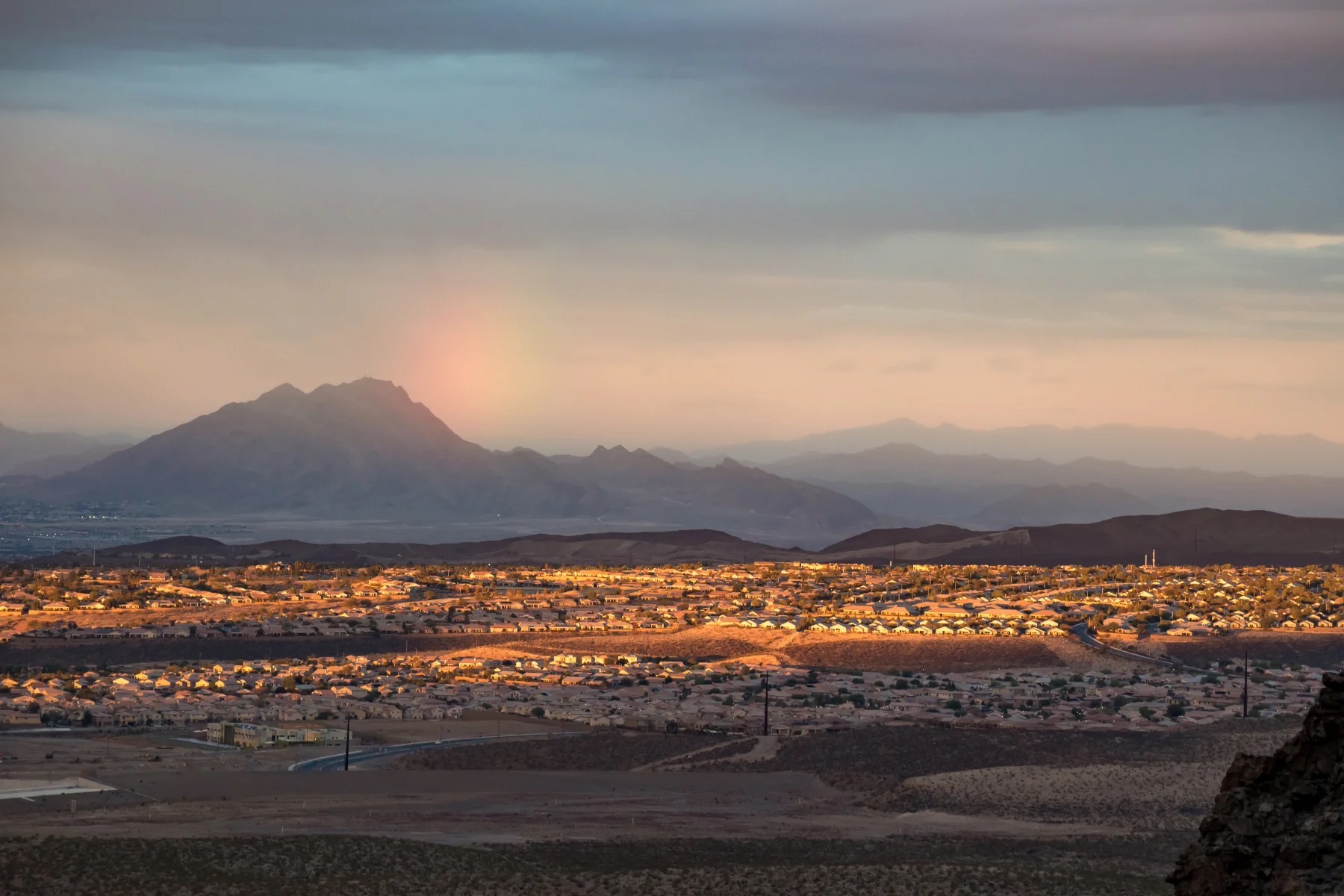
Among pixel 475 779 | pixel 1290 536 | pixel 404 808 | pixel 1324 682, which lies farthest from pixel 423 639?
pixel 1290 536

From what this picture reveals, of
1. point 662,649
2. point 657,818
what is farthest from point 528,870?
point 662,649

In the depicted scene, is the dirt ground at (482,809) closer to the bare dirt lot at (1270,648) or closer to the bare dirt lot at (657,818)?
the bare dirt lot at (657,818)

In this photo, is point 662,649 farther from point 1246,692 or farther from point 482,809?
point 482,809

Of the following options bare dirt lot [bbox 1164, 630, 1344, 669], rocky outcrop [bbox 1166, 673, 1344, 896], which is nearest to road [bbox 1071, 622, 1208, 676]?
bare dirt lot [bbox 1164, 630, 1344, 669]

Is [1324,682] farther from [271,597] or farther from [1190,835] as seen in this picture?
[271,597]

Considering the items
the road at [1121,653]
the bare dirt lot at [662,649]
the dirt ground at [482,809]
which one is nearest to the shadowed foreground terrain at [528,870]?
the dirt ground at [482,809]

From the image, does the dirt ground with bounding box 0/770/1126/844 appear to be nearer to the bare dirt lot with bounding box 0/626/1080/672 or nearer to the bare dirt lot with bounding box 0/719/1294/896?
the bare dirt lot with bounding box 0/719/1294/896
